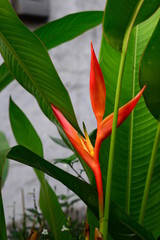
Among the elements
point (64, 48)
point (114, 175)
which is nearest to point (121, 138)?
point (114, 175)

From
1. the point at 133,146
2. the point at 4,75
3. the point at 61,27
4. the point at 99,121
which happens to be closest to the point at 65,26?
the point at 61,27

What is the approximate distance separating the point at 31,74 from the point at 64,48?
1.52 metres

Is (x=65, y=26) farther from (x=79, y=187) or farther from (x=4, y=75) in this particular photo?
(x=79, y=187)

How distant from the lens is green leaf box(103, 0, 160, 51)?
58 cm

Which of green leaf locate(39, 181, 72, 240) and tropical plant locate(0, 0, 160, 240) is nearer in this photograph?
tropical plant locate(0, 0, 160, 240)

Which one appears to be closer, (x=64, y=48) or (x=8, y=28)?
(x=8, y=28)

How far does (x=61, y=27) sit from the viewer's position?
0.93 meters

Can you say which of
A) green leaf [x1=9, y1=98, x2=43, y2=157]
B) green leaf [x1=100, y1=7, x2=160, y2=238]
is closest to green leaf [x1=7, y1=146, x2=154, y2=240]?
green leaf [x1=100, y1=7, x2=160, y2=238]

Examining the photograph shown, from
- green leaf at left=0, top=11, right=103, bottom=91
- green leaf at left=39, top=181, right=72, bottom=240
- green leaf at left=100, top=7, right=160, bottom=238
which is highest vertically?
green leaf at left=0, top=11, right=103, bottom=91

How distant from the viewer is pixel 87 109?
2.28 metres

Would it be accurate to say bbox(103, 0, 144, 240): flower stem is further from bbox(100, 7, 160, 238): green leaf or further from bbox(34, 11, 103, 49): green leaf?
bbox(34, 11, 103, 49): green leaf

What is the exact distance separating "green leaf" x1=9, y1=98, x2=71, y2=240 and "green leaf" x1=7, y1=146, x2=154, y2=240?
0.87 ft

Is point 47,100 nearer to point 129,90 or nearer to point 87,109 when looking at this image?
point 129,90

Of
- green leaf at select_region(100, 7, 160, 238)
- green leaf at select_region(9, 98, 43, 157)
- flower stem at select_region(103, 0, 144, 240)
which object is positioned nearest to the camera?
flower stem at select_region(103, 0, 144, 240)
